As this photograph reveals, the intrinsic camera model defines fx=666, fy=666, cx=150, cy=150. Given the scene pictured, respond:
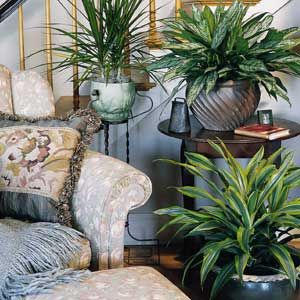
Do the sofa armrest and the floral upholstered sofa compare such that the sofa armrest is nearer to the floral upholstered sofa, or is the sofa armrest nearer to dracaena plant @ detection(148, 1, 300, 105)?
the floral upholstered sofa

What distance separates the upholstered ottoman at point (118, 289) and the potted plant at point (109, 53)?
42.6 inches

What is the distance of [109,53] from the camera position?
108 inches

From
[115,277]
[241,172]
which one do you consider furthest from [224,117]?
[115,277]

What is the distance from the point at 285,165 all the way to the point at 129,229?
1212mm

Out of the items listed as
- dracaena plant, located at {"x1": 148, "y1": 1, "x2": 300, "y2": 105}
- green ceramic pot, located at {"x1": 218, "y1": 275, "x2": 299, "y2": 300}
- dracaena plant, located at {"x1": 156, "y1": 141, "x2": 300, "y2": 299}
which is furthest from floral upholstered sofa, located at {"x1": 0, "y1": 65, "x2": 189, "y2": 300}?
dracaena plant, located at {"x1": 148, "y1": 1, "x2": 300, "y2": 105}

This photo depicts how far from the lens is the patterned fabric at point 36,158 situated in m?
2.24

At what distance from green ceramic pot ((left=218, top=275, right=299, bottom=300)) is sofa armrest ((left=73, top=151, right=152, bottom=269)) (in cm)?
42

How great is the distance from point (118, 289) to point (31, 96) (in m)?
1.03

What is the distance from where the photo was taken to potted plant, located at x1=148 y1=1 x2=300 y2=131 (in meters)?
2.54

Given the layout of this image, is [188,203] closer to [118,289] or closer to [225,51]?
[225,51]

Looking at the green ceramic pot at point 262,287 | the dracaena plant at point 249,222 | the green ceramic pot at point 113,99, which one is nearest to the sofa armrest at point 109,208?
the dracaena plant at point 249,222

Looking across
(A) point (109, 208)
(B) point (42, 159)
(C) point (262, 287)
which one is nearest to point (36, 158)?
(B) point (42, 159)

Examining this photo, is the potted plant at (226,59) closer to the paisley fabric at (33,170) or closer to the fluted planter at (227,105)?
the fluted planter at (227,105)

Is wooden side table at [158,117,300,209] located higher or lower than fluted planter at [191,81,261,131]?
lower
